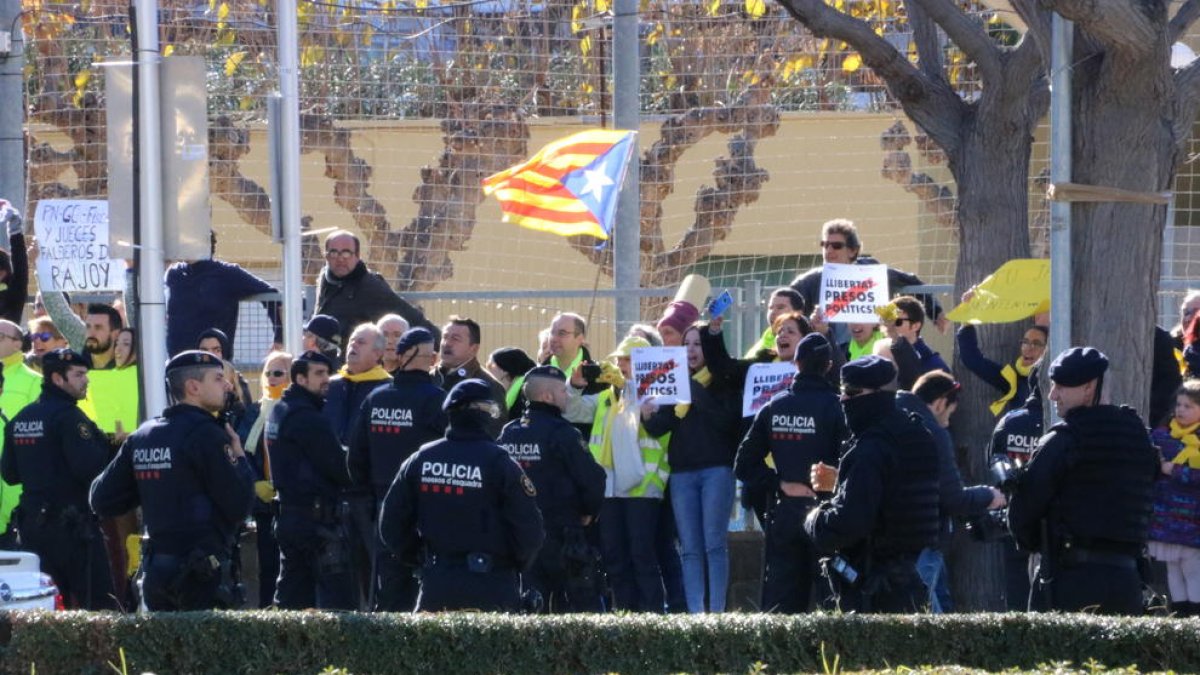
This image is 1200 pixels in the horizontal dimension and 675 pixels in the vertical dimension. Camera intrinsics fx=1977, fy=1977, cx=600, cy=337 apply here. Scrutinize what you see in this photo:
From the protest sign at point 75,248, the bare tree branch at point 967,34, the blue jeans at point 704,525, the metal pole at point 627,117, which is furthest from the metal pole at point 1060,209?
the protest sign at point 75,248

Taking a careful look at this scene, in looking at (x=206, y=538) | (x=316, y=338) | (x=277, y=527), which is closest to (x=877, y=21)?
(x=316, y=338)

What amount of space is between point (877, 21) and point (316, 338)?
20.7ft

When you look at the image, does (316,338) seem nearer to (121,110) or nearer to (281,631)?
(121,110)

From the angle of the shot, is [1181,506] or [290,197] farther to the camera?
[290,197]

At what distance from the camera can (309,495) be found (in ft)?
35.4

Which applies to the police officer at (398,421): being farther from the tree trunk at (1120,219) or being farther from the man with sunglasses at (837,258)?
the tree trunk at (1120,219)

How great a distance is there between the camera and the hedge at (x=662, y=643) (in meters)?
7.97

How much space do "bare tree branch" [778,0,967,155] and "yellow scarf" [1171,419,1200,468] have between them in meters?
2.32

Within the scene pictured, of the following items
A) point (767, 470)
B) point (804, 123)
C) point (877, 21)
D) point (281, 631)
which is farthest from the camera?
point (804, 123)

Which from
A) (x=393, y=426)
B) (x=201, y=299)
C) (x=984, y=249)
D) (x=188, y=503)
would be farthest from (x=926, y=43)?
(x=188, y=503)

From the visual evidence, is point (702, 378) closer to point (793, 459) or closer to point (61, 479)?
point (793, 459)

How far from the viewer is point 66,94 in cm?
1700

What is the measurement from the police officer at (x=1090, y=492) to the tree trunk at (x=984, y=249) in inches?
111

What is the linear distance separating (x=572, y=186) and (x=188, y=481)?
3.85 meters
